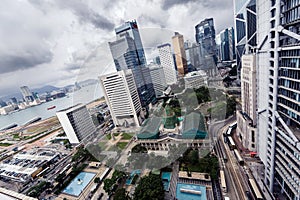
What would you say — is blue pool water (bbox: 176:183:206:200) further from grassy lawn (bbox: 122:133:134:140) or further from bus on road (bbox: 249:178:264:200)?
grassy lawn (bbox: 122:133:134:140)

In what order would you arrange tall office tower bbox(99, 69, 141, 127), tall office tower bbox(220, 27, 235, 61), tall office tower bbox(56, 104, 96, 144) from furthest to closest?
tall office tower bbox(220, 27, 235, 61) → tall office tower bbox(99, 69, 141, 127) → tall office tower bbox(56, 104, 96, 144)

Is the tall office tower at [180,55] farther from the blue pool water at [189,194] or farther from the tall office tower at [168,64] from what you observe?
the blue pool water at [189,194]

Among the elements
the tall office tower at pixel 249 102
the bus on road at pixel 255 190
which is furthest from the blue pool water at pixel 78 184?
the tall office tower at pixel 249 102

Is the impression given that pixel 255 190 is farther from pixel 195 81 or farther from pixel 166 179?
pixel 195 81

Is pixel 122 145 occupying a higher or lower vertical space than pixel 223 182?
higher

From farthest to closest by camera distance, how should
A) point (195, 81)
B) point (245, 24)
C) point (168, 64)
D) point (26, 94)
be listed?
point (26, 94), point (168, 64), point (195, 81), point (245, 24)

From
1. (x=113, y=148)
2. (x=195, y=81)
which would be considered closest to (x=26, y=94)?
(x=113, y=148)

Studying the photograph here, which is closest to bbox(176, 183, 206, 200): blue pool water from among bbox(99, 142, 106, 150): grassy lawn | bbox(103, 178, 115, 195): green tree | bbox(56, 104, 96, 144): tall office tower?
bbox(103, 178, 115, 195): green tree
